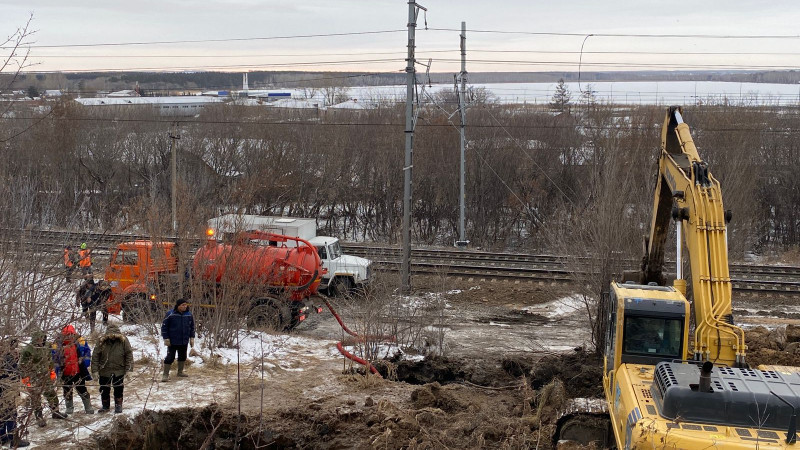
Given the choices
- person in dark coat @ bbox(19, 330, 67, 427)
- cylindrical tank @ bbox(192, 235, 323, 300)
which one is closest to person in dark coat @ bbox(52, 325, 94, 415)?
person in dark coat @ bbox(19, 330, 67, 427)

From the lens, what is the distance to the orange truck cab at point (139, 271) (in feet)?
56.1

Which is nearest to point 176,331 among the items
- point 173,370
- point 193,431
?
point 173,370

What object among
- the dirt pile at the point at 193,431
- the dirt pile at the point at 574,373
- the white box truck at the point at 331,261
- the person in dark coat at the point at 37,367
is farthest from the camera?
the white box truck at the point at 331,261

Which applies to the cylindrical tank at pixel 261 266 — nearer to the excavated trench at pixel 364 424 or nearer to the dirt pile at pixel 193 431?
the dirt pile at pixel 193 431

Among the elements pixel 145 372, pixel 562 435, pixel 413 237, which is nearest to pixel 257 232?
pixel 145 372

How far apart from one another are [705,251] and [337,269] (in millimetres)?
14650

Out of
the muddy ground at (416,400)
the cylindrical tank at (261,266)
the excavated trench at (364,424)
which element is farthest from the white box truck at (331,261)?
the excavated trench at (364,424)

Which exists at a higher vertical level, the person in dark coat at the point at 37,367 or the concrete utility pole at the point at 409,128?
the concrete utility pole at the point at 409,128

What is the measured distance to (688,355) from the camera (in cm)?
1047

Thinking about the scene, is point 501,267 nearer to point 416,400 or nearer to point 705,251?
point 416,400

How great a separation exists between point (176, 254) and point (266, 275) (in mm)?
2194

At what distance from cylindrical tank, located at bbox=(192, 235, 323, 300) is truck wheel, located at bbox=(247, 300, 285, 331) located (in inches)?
16.8

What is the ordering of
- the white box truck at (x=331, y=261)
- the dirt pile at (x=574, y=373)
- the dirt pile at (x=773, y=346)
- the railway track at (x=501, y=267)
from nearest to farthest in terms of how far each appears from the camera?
the dirt pile at (x=574, y=373) < the dirt pile at (x=773, y=346) < the white box truck at (x=331, y=261) < the railway track at (x=501, y=267)

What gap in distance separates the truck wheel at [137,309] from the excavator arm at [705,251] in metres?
10.9
